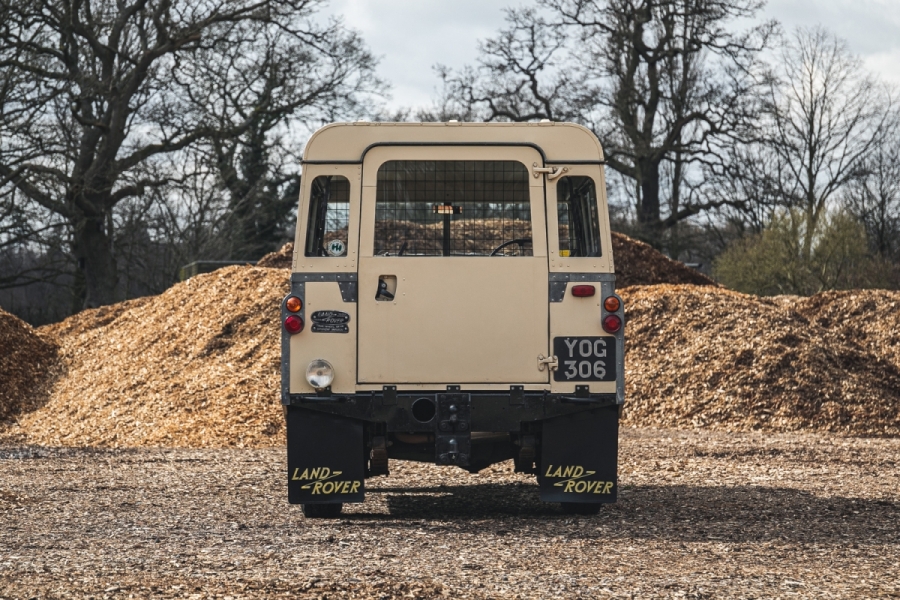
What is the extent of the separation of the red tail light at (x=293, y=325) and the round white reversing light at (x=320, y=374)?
9.6 inches

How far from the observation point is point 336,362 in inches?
290

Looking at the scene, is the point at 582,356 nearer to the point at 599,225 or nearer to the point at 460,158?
the point at 599,225

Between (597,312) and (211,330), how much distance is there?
11.7 m

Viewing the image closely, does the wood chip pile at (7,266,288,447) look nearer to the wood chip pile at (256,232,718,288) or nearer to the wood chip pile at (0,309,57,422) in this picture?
the wood chip pile at (0,309,57,422)

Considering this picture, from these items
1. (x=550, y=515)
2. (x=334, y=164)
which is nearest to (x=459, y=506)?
(x=550, y=515)

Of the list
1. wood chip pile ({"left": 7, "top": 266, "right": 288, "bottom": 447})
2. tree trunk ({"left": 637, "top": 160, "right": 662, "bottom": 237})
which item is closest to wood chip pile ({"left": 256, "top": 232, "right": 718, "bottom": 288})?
wood chip pile ({"left": 7, "top": 266, "right": 288, "bottom": 447})

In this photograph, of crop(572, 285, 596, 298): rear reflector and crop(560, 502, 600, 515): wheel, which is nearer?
crop(572, 285, 596, 298): rear reflector

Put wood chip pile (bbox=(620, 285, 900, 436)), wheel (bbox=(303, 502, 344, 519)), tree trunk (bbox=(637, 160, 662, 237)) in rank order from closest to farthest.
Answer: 1. wheel (bbox=(303, 502, 344, 519))
2. wood chip pile (bbox=(620, 285, 900, 436))
3. tree trunk (bbox=(637, 160, 662, 237))

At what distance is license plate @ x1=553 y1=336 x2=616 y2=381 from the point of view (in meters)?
7.40

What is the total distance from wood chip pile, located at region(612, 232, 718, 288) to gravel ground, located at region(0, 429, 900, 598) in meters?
12.3

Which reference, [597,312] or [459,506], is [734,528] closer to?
[597,312]

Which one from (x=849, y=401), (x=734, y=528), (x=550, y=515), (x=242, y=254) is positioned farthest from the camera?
(x=242, y=254)

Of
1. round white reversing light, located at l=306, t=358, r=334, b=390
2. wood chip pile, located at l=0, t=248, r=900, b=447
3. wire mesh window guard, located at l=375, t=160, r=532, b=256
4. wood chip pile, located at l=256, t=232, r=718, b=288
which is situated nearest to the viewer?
round white reversing light, located at l=306, t=358, r=334, b=390

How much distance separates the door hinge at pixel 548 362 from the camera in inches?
291
